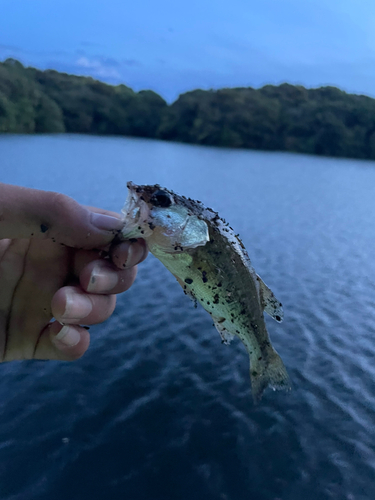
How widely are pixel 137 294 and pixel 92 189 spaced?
15.7 m

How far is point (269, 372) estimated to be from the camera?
159 inches

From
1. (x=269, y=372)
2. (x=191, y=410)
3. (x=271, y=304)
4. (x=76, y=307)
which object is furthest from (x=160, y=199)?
(x=191, y=410)

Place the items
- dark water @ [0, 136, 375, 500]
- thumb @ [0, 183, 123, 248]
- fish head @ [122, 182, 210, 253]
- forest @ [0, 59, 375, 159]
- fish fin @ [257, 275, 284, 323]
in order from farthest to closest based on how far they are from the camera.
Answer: forest @ [0, 59, 375, 159]
dark water @ [0, 136, 375, 500]
fish fin @ [257, 275, 284, 323]
fish head @ [122, 182, 210, 253]
thumb @ [0, 183, 123, 248]

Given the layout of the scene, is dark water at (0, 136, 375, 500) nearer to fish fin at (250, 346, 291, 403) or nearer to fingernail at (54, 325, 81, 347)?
fish fin at (250, 346, 291, 403)

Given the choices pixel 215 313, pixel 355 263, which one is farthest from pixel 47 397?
pixel 355 263

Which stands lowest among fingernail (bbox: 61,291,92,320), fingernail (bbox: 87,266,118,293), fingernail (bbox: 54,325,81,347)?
fingernail (bbox: 54,325,81,347)

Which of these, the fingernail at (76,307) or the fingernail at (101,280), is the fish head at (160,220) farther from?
the fingernail at (76,307)

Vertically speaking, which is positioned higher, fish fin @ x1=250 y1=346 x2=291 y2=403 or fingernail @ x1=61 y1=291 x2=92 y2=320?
fingernail @ x1=61 y1=291 x2=92 y2=320

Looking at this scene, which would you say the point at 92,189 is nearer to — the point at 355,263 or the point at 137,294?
the point at 137,294

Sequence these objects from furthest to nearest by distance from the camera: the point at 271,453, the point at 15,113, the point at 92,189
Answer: the point at 15,113
the point at 92,189
the point at 271,453

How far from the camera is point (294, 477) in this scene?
611 cm

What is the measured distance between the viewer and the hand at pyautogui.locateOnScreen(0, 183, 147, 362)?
2910 millimetres

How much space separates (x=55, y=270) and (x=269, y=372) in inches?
99.7

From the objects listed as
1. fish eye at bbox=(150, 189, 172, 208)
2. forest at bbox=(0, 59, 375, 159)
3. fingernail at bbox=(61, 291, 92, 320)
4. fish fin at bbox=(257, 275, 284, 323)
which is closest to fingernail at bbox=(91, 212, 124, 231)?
fish eye at bbox=(150, 189, 172, 208)
